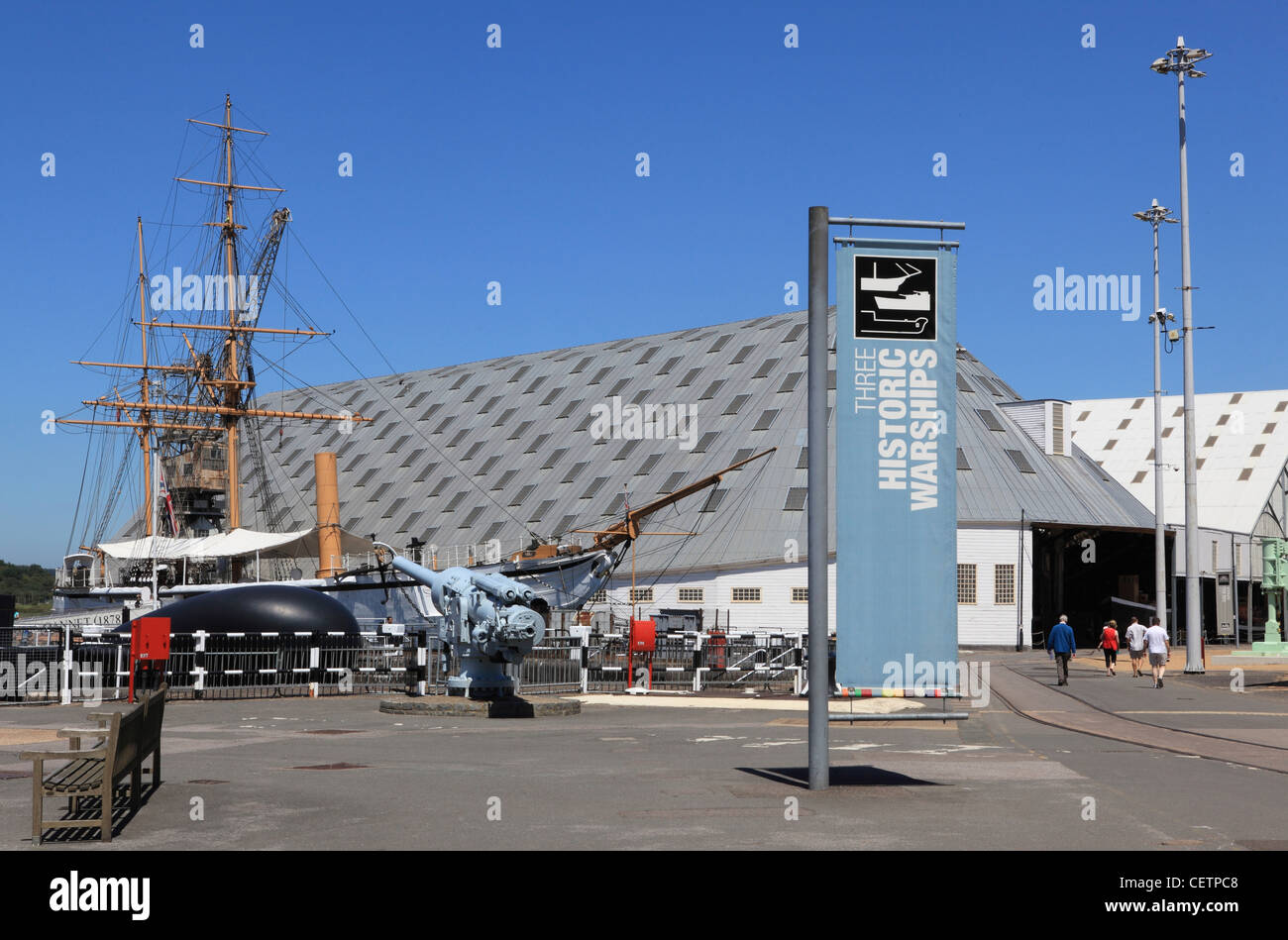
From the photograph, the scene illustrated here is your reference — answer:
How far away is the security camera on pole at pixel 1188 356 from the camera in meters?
40.2

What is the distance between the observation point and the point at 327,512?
61219mm

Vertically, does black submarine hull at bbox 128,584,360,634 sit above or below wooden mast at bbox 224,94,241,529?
below

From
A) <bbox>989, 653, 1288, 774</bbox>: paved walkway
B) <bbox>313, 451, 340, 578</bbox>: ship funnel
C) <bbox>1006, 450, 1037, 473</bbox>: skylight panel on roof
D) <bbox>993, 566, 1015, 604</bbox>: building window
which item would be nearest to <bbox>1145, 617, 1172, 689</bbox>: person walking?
<bbox>989, 653, 1288, 774</bbox>: paved walkway

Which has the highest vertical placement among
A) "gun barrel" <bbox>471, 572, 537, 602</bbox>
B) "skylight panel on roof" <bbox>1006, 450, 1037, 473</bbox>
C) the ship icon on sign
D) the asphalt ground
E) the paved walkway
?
"skylight panel on roof" <bbox>1006, 450, 1037, 473</bbox>

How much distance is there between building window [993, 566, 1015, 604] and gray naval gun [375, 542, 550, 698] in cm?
3654

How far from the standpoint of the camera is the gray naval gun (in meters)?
23.2

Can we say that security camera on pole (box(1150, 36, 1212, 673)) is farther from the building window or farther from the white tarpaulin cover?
the white tarpaulin cover

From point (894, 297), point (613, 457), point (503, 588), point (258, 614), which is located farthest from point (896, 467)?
point (613, 457)

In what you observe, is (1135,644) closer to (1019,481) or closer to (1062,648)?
(1062,648)

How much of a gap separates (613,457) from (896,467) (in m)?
58.1

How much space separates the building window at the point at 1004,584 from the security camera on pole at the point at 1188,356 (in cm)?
1523

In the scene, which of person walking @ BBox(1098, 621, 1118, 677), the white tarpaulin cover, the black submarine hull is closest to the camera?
the black submarine hull

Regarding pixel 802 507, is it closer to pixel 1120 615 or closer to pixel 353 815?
pixel 1120 615

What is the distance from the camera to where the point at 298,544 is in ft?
225
